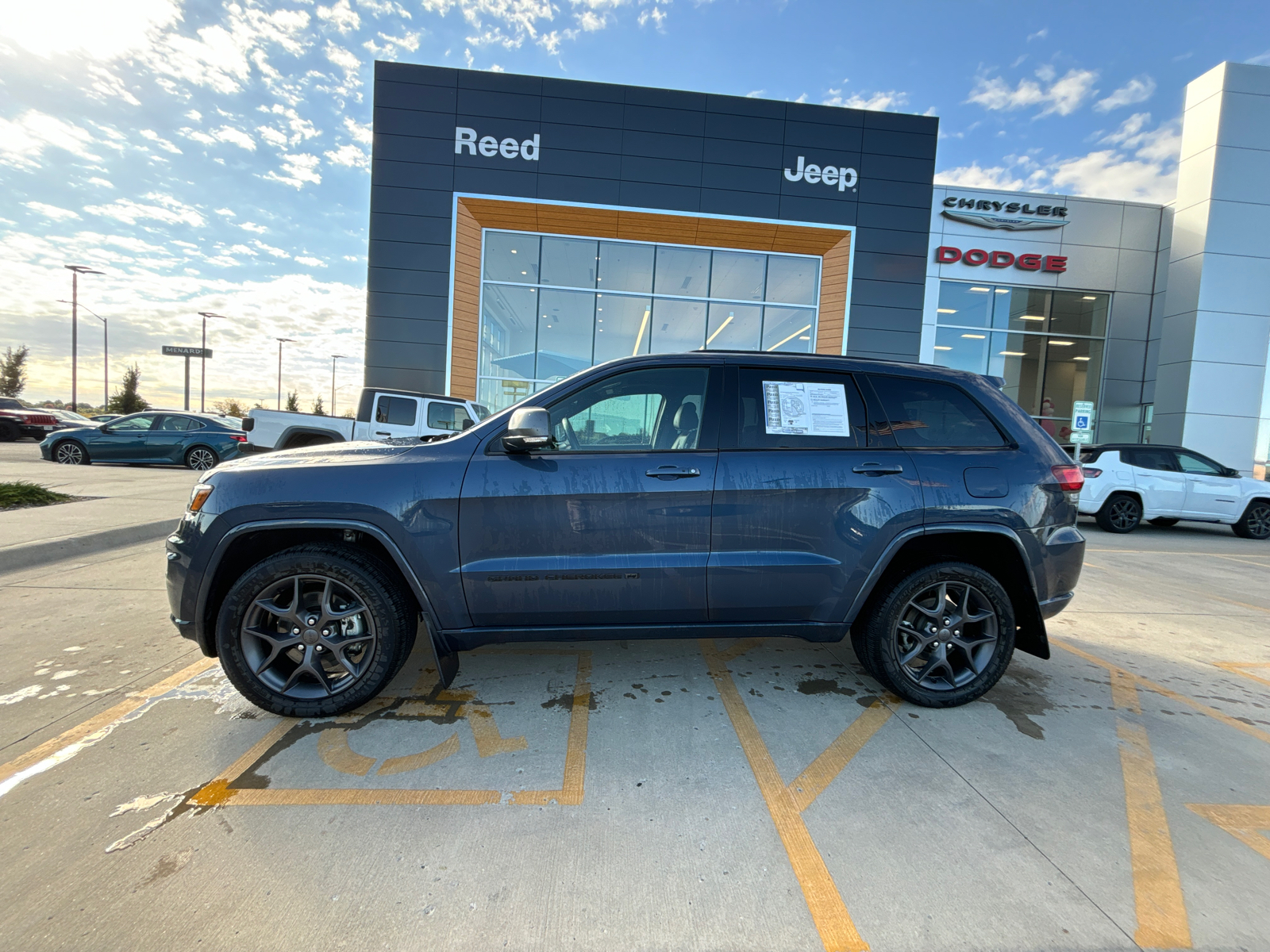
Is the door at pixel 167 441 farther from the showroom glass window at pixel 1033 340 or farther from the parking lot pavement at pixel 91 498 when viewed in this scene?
the showroom glass window at pixel 1033 340

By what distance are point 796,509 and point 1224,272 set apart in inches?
737

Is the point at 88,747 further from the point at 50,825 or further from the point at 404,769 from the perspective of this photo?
the point at 404,769

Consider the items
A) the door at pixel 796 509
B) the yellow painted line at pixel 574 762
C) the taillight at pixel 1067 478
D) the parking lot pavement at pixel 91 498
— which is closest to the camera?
the yellow painted line at pixel 574 762

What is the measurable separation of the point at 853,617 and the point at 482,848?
6.62 ft

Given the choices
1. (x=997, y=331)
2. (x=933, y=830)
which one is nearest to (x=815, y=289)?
(x=997, y=331)

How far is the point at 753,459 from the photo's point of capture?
2.86m

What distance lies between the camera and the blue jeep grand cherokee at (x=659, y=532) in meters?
2.69

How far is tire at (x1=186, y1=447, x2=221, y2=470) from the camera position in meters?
13.7

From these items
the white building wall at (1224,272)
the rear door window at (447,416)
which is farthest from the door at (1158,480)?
the rear door window at (447,416)

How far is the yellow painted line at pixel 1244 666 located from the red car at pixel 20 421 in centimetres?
2792

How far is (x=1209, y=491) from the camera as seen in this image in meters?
9.87

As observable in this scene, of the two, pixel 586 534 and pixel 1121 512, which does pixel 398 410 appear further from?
pixel 1121 512

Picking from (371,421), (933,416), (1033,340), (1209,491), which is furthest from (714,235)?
(933,416)

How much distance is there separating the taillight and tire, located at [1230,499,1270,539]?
10.9 m
